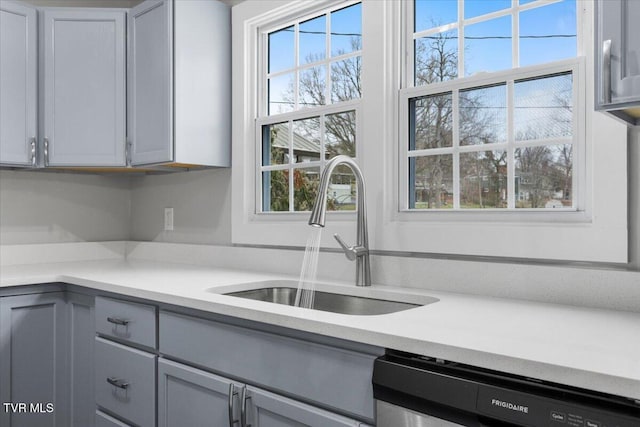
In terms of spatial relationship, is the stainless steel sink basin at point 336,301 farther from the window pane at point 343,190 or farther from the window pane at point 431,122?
the window pane at point 431,122

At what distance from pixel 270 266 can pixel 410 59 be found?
1052mm

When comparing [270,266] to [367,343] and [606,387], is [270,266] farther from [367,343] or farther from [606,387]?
[606,387]

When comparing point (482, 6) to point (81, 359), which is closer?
point (482, 6)

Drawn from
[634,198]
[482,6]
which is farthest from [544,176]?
[482,6]

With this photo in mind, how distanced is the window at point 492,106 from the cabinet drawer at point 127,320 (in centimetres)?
101

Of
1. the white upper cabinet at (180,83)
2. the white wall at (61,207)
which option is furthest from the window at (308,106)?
the white wall at (61,207)

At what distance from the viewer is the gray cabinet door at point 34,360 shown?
7.01 ft

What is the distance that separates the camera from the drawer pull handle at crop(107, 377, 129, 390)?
191 cm

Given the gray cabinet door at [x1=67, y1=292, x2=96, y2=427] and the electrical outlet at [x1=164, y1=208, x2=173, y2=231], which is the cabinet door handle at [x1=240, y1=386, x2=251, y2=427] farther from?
the electrical outlet at [x1=164, y1=208, x2=173, y2=231]

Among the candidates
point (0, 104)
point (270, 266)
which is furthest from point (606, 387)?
point (0, 104)

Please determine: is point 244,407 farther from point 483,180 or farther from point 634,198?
point 634,198

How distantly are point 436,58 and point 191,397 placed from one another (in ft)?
4.75

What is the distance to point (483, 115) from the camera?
1.80 meters

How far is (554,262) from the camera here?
1.54 m
